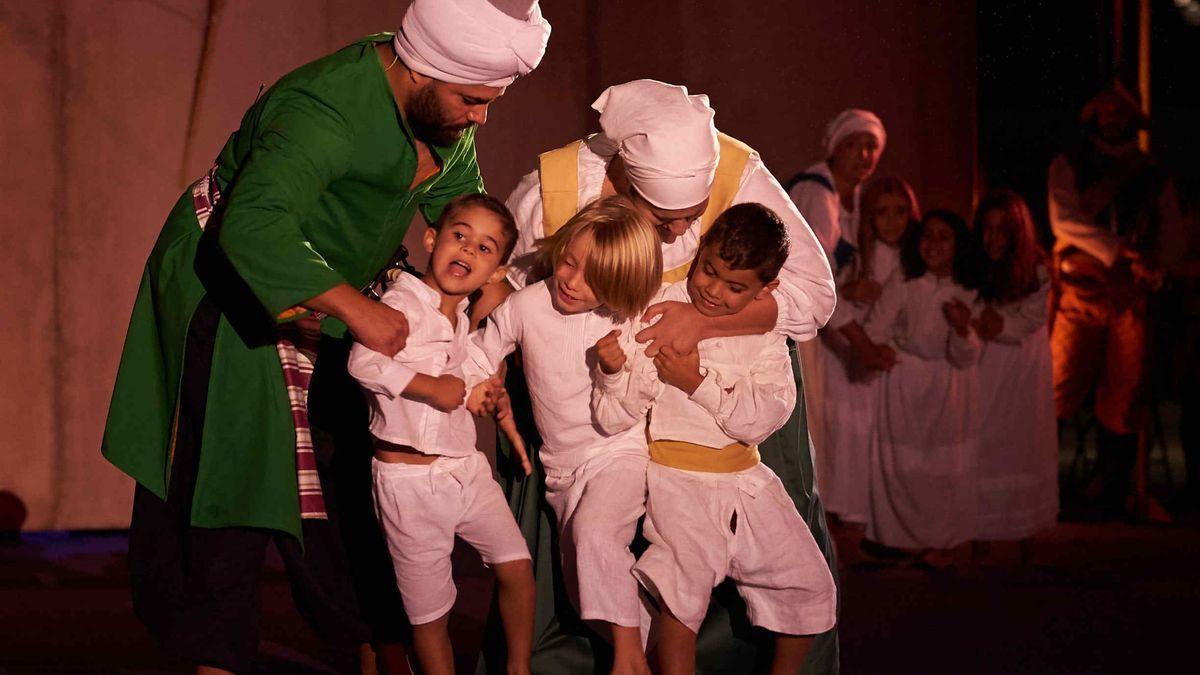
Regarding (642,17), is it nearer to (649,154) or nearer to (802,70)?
(802,70)

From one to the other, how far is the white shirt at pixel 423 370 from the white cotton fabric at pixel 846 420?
9.89ft

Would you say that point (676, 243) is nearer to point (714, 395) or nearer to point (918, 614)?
point (714, 395)

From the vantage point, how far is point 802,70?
7.17 meters

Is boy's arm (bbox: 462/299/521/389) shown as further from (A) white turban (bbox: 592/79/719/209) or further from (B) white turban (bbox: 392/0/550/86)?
(B) white turban (bbox: 392/0/550/86)

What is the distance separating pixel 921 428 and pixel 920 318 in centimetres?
46

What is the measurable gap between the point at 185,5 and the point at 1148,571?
4693 mm

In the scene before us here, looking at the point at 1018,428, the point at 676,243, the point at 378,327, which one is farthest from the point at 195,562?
the point at 1018,428

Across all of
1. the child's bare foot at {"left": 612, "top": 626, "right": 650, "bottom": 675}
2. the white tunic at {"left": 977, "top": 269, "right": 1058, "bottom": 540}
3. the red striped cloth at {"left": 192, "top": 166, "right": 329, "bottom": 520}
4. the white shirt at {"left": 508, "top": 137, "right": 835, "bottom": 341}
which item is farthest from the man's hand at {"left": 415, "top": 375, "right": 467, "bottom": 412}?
the white tunic at {"left": 977, "top": 269, "right": 1058, "bottom": 540}

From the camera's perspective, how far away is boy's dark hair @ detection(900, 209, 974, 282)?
6.10 metres

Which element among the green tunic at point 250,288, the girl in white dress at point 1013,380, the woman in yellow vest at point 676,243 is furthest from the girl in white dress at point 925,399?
the green tunic at point 250,288

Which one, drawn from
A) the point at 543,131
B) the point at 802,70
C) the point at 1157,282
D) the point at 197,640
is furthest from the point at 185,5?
the point at 1157,282

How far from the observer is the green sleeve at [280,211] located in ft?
9.59

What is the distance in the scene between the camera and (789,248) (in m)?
3.51

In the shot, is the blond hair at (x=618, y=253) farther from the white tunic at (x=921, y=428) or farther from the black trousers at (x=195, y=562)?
the white tunic at (x=921, y=428)
